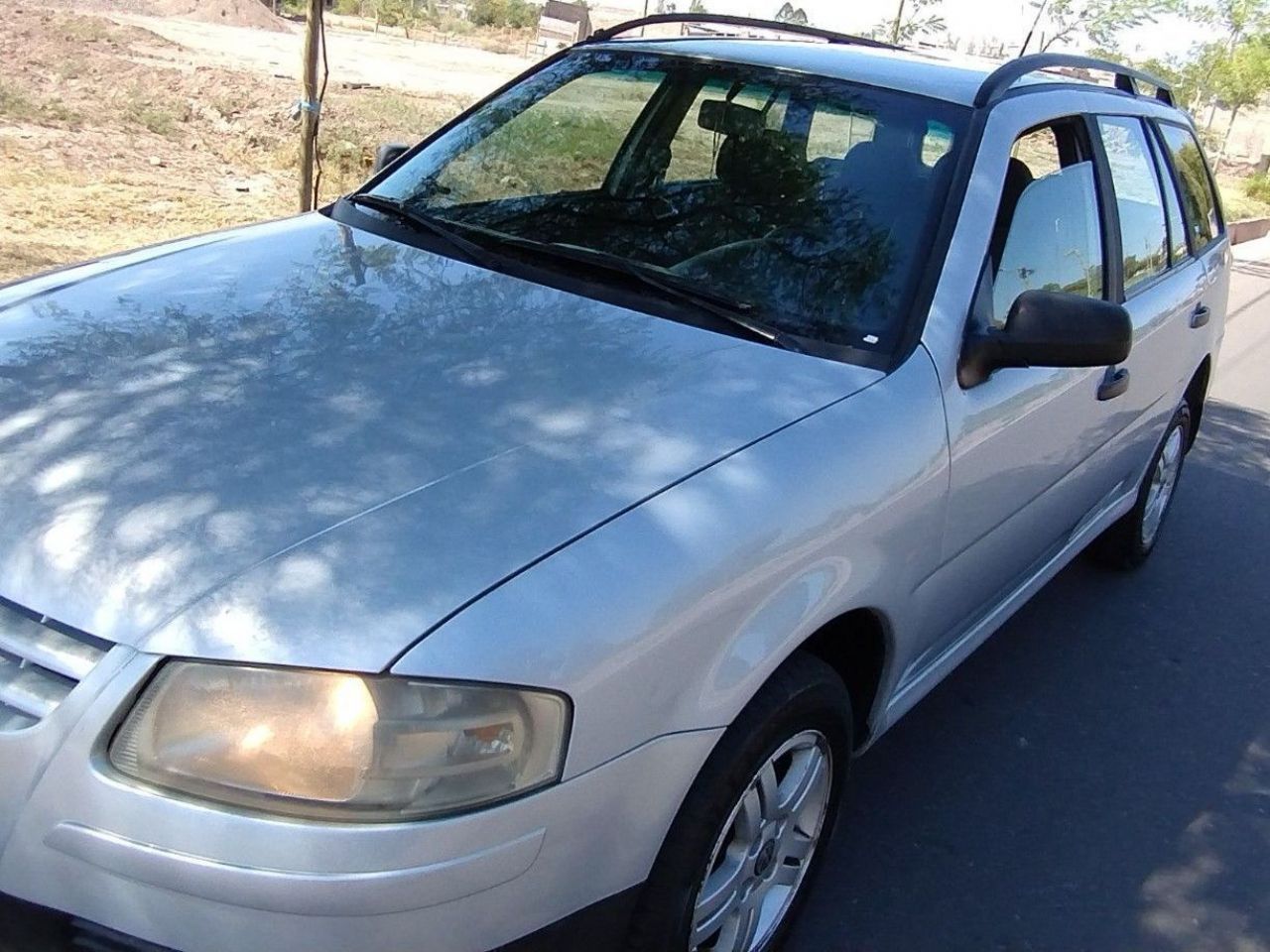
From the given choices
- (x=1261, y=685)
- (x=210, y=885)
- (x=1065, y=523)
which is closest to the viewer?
(x=210, y=885)

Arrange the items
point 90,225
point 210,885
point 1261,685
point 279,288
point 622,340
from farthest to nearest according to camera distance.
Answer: point 90,225
point 1261,685
point 279,288
point 622,340
point 210,885

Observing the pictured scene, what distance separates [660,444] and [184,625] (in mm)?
887

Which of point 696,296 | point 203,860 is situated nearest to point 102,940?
point 203,860

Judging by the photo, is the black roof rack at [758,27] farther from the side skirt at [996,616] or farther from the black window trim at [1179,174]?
the side skirt at [996,616]

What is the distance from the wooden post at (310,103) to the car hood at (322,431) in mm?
3512

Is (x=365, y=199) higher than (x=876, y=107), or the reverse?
(x=876, y=107)

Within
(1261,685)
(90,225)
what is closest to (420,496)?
(1261,685)

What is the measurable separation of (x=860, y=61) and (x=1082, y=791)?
209 cm

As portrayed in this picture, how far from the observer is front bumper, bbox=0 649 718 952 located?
1.70 metres

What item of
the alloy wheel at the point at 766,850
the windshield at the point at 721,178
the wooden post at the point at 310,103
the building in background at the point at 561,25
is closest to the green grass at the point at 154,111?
the wooden post at the point at 310,103

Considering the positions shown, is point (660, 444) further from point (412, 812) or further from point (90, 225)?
point (90, 225)

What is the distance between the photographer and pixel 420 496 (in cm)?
205

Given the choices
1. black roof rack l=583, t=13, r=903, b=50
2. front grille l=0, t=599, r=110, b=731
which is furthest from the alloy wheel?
black roof rack l=583, t=13, r=903, b=50

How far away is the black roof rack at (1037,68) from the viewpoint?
3.21 metres
